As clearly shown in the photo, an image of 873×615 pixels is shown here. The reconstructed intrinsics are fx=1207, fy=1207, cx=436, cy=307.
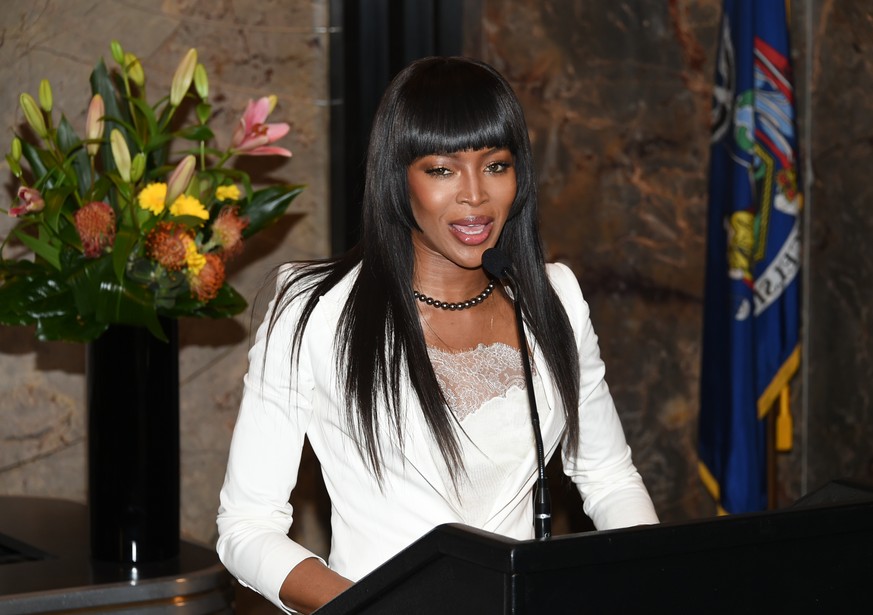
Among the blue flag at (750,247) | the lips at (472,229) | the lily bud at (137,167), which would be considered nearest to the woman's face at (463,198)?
the lips at (472,229)

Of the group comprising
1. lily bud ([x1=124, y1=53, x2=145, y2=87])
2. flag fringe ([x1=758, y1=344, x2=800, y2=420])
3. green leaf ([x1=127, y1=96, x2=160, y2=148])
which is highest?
lily bud ([x1=124, y1=53, x2=145, y2=87])

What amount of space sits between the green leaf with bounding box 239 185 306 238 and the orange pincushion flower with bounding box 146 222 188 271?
9.4 inches

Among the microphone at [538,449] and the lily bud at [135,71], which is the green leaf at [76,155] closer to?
the lily bud at [135,71]

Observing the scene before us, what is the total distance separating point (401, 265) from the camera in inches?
73.9

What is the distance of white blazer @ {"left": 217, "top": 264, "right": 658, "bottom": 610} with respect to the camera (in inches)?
69.6

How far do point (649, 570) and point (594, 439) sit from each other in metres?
0.86

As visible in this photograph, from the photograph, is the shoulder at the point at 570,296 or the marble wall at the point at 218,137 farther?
the marble wall at the point at 218,137

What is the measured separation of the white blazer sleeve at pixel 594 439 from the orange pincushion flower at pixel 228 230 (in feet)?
2.57

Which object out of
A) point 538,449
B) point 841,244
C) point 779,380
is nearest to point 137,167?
point 538,449

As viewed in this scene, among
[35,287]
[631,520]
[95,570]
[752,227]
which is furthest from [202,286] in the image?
[752,227]

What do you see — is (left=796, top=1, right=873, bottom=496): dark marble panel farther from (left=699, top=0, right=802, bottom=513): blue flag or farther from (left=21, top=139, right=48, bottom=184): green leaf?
(left=21, top=139, right=48, bottom=184): green leaf

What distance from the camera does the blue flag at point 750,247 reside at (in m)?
3.46

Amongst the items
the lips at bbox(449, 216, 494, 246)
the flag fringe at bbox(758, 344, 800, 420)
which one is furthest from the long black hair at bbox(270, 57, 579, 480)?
the flag fringe at bbox(758, 344, 800, 420)

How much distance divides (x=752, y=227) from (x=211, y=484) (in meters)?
1.70
